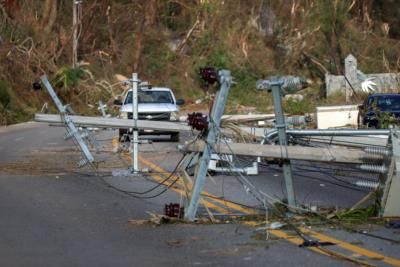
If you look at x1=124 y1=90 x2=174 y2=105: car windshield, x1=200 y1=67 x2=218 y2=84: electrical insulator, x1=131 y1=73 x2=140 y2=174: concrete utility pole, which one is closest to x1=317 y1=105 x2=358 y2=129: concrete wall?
x1=124 y1=90 x2=174 y2=105: car windshield

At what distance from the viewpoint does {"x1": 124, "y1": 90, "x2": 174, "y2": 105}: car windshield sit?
94.7ft

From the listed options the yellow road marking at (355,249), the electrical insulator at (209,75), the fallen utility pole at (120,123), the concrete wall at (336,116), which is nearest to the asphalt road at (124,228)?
the yellow road marking at (355,249)

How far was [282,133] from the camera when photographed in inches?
425

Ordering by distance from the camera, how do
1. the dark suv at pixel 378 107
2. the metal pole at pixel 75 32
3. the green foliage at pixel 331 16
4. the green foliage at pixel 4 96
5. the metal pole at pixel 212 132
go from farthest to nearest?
the green foliage at pixel 331 16 → the metal pole at pixel 75 32 → the green foliage at pixel 4 96 → the dark suv at pixel 378 107 → the metal pole at pixel 212 132

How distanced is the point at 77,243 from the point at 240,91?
2037 inches

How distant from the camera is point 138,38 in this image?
67.6m

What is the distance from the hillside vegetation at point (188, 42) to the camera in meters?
58.1

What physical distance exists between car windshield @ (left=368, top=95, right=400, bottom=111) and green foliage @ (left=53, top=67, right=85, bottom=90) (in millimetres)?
28390

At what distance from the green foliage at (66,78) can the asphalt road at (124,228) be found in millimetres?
37521

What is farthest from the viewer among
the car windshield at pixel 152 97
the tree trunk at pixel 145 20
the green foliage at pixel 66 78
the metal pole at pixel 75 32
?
the tree trunk at pixel 145 20

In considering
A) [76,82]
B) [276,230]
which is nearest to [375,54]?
[76,82]

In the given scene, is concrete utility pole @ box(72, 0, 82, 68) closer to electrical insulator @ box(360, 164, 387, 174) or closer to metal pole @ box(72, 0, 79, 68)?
metal pole @ box(72, 0, 79, 68)

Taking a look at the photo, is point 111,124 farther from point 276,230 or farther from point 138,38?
point 138,38

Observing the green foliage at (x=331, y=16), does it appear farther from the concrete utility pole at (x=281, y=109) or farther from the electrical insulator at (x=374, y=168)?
the concrete utility pole at (x=281, y=109)
